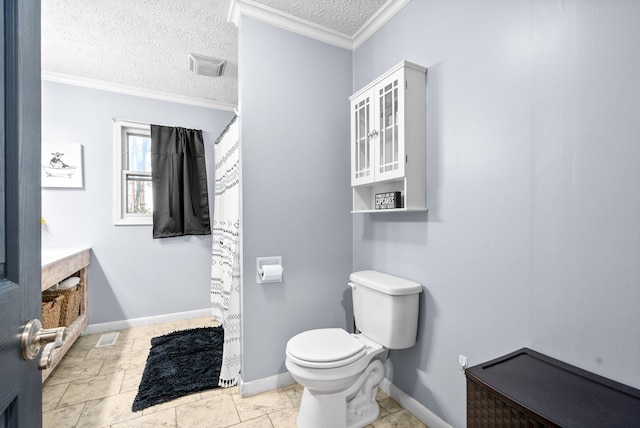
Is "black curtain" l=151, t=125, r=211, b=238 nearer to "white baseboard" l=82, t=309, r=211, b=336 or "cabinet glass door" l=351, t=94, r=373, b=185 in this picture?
"white baseboard" l=82, t=309, r=211, b=336

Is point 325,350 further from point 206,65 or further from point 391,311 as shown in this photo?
point 206,65

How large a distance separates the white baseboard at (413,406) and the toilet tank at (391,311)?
0.37 meters

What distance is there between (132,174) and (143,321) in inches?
60.2

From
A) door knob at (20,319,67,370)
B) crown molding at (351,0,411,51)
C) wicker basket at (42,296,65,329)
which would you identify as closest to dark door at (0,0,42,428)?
door knob at (20,319,67,370)

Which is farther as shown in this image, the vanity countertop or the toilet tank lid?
the vanity countertop

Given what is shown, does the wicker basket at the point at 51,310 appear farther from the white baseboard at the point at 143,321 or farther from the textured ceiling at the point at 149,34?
the textured ceiling at the point at 149,34


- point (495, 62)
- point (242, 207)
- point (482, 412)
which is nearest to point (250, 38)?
point (242, 207)

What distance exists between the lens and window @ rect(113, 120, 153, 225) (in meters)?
2.93

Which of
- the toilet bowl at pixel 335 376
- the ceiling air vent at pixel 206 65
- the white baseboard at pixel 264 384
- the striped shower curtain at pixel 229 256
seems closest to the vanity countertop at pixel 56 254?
the striped shower curtain at pixel 229 256

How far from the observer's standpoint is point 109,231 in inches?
114

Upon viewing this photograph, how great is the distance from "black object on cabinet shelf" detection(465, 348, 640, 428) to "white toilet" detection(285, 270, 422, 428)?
57 centimetres

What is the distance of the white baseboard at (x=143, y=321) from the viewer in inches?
112

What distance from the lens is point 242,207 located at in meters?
1.87

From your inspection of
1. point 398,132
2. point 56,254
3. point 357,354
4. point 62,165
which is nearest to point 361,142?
point 398,132
